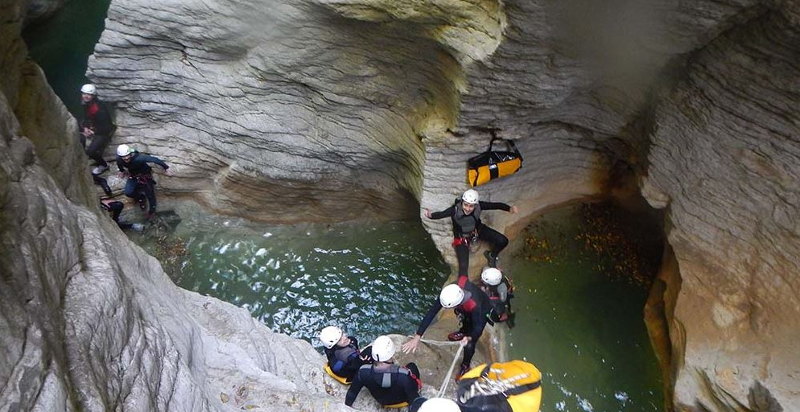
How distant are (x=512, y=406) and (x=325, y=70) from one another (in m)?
6.39

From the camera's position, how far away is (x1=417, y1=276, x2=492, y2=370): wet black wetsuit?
7266 mm

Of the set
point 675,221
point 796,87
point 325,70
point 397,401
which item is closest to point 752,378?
point 675,221

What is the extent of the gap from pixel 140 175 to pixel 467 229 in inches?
252

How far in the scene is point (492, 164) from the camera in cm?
922

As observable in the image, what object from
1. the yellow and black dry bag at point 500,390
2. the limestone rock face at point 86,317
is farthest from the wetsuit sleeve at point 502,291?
the limestone rock face at point 86,317

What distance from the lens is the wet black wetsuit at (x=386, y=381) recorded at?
603 centimetres

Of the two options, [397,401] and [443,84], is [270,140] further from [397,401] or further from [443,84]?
[397,401]

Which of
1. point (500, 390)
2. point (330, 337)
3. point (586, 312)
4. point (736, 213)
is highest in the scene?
point (736, 213)

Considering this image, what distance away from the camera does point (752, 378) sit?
7.38 m

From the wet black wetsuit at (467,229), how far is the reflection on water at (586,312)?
1.16 metres

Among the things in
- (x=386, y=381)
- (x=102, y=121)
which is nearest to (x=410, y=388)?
(x=386, y=381)

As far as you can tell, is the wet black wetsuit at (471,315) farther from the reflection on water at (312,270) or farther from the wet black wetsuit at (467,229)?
the reflection on water at (312,270)

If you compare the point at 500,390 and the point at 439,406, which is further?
the point at 500,390

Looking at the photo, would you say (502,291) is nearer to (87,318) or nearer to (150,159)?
(87,318)
